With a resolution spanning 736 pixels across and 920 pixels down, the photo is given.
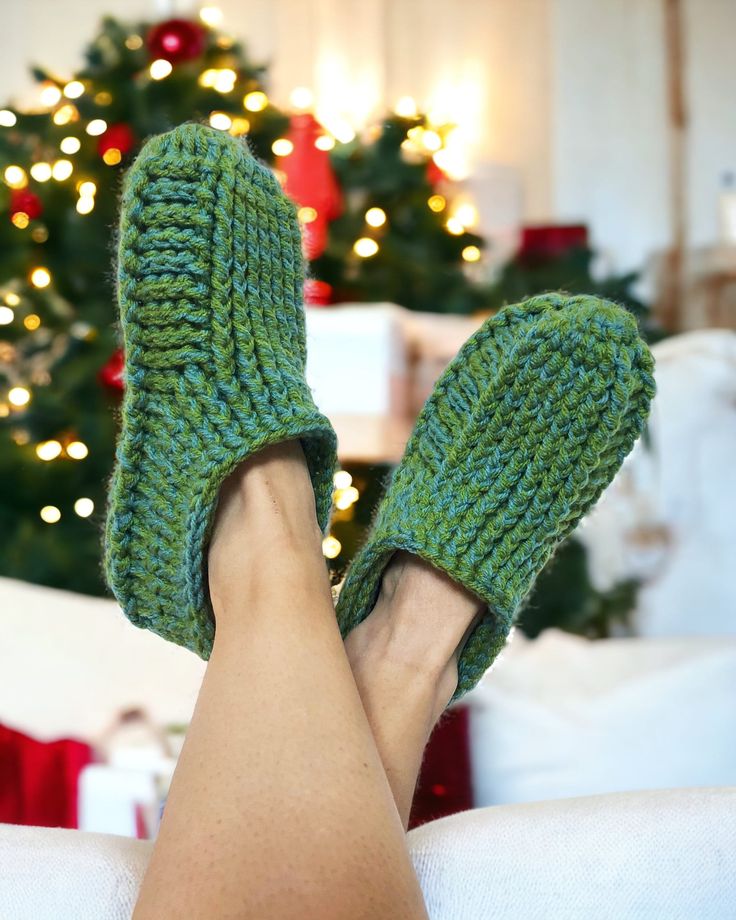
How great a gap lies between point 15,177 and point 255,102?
1.54 feet

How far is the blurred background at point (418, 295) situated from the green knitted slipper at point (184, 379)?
152 millimetres

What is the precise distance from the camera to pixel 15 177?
1.77 meters

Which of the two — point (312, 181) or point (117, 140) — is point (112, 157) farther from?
point (312, 181)

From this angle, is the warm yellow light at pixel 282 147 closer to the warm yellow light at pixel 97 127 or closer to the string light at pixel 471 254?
the warm yellow light at pixel 97 127

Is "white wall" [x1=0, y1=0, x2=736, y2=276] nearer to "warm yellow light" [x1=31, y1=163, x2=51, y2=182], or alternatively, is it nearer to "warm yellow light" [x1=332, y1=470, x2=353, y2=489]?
"warm yellow light" [x1=31, y1=163, x2=51, y2=182]

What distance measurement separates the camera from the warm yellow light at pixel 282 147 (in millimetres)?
1860

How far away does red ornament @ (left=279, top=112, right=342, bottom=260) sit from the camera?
1891 mm

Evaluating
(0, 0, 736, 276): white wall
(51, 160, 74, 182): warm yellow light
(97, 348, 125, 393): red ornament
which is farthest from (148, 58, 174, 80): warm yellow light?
(0, 0, 736, 276): white wall

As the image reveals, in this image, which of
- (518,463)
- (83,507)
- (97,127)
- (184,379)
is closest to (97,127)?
(97,127)

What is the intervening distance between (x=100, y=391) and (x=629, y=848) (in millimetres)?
1459

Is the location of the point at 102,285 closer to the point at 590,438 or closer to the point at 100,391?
the point at 100,391

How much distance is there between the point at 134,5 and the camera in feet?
8.55

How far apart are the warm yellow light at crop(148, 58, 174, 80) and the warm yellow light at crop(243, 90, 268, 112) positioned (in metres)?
0.15

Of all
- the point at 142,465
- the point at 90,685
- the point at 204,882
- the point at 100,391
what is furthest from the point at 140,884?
the point at 100,391
